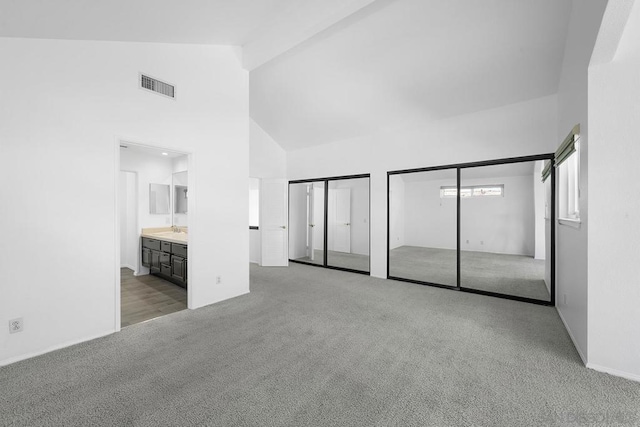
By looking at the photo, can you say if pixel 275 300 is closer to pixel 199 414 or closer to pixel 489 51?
pixel 199 414

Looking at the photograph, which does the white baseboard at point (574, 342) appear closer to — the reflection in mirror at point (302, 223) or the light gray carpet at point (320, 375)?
the light gray carpet at point (320, 375)

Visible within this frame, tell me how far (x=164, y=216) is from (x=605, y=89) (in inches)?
249

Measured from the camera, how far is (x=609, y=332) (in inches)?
79.4

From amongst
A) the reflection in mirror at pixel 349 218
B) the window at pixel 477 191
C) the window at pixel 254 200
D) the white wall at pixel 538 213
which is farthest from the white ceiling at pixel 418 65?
the window at pixel 477 191

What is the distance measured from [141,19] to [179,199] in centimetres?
351

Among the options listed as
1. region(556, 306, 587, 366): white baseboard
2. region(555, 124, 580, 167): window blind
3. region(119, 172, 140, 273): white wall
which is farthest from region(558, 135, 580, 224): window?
region(119, 172, 140, 273): white wall

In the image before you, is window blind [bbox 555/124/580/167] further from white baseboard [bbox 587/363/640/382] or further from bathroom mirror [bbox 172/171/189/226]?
bathroom mirror [bbox 172/171/189/226]

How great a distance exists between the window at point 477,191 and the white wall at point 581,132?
13.1 ft

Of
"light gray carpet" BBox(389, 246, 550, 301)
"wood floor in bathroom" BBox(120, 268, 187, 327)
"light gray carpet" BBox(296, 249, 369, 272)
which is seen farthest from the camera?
"light gray carpet" BBox(296, 249, 369, 272)

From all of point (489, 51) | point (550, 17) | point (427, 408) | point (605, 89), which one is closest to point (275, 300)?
point (427, 408)

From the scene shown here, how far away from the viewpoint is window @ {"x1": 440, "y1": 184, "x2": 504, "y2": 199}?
680 cm

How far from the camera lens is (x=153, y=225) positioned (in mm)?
5184

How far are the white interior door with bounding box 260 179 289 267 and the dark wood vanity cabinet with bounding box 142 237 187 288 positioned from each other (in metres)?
1.98

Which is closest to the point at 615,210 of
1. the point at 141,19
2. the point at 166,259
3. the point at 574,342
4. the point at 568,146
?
the point at 568,146
